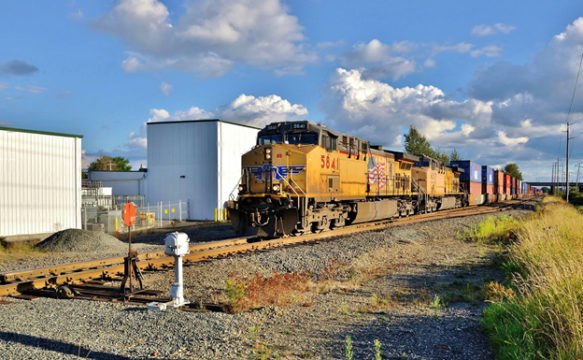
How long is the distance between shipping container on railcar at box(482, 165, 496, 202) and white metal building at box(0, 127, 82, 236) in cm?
3866

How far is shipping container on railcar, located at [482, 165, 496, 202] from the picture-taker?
46000 mm

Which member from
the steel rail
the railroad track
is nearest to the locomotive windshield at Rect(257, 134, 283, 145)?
the railroad track

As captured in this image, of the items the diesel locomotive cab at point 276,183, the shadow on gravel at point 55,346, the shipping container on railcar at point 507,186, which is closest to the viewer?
the shadow on gravel at point 55,346

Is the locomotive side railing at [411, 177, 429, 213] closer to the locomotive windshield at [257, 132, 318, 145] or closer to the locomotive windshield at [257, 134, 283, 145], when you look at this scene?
the locomotive windshield at [257, 132, 318, 145]

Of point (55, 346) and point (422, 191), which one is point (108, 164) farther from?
point (55, 346)

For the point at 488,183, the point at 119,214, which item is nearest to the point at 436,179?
the point at 119,214

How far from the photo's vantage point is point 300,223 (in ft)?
46.1

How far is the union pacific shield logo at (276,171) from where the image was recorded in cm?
1384

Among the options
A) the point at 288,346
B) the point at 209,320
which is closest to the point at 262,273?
the point at 209,320

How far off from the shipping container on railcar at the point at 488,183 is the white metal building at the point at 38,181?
38.7m

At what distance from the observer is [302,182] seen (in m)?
13.8

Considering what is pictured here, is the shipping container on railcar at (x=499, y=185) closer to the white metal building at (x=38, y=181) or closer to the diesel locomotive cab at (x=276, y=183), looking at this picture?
the diesel locomotive cab at (x=276, y=183)

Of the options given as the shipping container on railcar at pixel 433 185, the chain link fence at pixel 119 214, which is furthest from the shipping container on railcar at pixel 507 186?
the chain link fence at pixel 119 214

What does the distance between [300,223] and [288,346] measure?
30.3 feet
